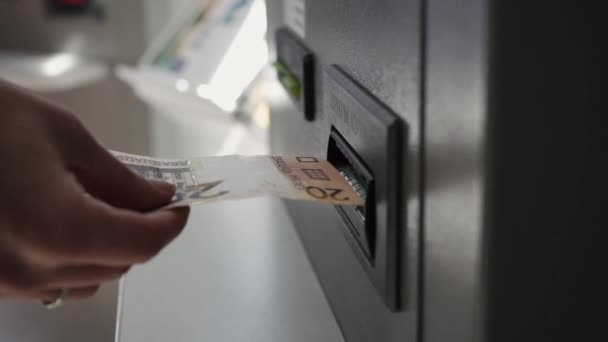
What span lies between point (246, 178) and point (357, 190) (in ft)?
0.28

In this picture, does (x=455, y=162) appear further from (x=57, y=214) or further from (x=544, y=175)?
(x=57, y=214)

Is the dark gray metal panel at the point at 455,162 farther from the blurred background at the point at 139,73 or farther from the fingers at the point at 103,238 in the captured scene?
the blurred background at the point at 139,73

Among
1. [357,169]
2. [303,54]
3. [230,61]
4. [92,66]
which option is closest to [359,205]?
[357,169]

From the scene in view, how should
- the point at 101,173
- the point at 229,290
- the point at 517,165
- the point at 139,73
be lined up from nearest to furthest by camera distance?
the point at 517,165 < the point at 101,173 < the point at 229,290 < the point at 139,73

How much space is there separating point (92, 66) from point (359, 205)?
5.77 ft

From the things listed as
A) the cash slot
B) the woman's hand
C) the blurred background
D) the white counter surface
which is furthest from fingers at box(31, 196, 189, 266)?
the blurred background

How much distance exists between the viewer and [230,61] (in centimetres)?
162

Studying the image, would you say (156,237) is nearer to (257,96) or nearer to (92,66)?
(257,96)

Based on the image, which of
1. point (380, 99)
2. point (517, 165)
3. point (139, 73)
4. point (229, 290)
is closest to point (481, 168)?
point (517, 165)

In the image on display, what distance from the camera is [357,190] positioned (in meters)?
0.58

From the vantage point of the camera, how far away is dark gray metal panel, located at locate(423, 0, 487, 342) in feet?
1.21

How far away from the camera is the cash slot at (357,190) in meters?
0.54

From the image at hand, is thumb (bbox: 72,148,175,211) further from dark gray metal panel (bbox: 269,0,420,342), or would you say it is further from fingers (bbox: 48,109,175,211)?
dark gray metal panel (bbox: 269,0,420,342)

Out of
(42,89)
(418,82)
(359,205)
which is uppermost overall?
(418,82)
